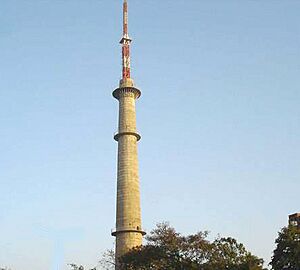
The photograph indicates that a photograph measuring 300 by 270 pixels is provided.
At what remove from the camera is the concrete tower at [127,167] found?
75438 mm

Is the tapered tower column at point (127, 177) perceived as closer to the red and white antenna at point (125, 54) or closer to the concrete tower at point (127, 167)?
the concrete tower at point (127, 167)

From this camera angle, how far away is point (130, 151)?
80250mm

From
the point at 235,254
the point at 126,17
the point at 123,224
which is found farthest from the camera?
the point at 126,17

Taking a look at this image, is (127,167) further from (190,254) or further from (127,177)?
(190,254)

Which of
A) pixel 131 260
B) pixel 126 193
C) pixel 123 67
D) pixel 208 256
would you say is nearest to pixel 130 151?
pixel 126 193

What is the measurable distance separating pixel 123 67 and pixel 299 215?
35438 millimetres

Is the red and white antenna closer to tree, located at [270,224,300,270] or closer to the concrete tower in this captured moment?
the concrete tower

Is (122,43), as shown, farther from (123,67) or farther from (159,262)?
(159,262)

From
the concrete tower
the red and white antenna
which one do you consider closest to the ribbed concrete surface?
the concrete tower

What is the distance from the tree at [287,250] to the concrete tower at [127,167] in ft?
70.0

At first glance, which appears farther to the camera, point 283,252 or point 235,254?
point 283,252

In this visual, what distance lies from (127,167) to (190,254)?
24.2 m

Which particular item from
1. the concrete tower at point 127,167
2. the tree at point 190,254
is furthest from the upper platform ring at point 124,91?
the tree at point 190,254

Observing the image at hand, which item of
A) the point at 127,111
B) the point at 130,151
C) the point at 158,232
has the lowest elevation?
the point at 158,232
